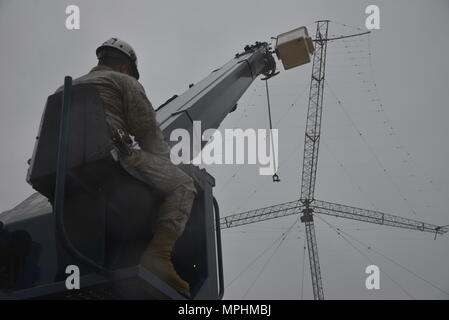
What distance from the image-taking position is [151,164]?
298cm

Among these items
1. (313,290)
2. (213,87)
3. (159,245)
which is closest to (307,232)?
(313,290)

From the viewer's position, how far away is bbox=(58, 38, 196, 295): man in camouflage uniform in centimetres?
279

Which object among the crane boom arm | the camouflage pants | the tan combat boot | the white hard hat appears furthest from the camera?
the crane boom arm

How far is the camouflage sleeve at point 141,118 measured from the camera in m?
3.06

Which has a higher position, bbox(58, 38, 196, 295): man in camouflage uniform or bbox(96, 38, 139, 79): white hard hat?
bbox(96, 38, 139, 79): white hard hat

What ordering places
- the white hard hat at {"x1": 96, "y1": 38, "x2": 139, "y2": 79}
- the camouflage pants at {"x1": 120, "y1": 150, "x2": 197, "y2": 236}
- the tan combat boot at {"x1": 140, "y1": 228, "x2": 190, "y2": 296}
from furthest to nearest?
the white hard hat at {"x1": 96, "y1": 38, "x2": 139, "y2": 79} → the camouflage pants at {"x1": 120, "y1": 150, "x2": 197, "y2": 236} → the tan combat boot at {"x1": 140, "y1": 228, "x2": 190, "y2": 296}

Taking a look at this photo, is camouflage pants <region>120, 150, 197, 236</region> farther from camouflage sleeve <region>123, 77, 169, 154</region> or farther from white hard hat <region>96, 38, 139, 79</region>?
white hard hat <region>96, 38, 139, 79</region>

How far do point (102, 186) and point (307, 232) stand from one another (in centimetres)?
4652

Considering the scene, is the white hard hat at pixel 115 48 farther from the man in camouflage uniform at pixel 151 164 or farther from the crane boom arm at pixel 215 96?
the crane boom arm at pixel 215 96

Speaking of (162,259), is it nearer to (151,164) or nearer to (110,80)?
(151,164)

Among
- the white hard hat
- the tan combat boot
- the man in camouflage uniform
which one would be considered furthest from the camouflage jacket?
the tan combat boot

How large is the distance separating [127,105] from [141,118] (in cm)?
11

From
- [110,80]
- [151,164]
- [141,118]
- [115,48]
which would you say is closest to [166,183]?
[151,164]
